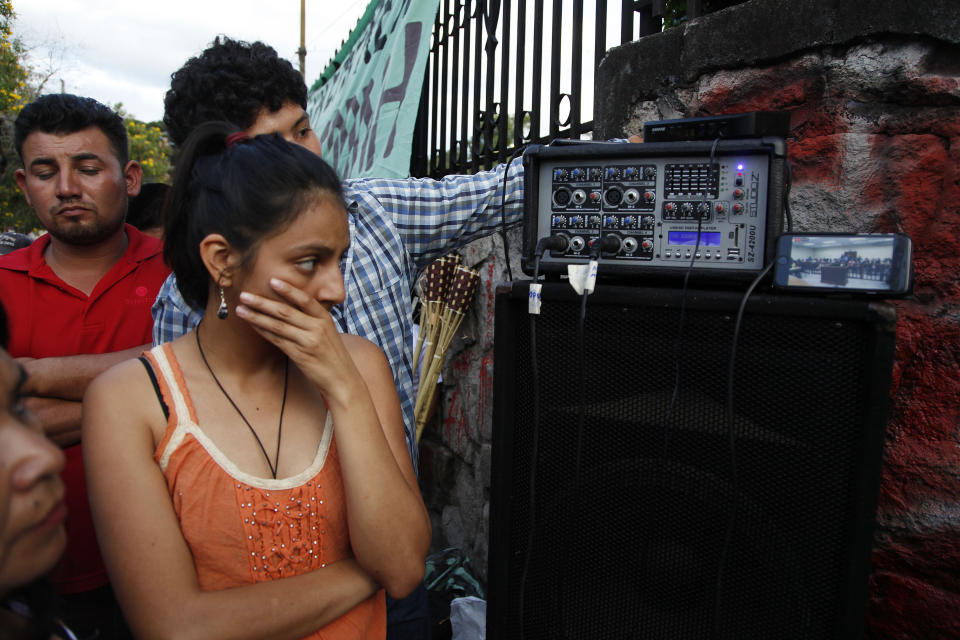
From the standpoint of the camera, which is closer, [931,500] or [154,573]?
[154,573]

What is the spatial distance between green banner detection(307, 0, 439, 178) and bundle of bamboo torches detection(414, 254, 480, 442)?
0.87 metres

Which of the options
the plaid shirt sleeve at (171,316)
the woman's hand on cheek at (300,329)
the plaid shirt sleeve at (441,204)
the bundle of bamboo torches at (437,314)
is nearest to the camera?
the woman's hand on cheek at (300,329)

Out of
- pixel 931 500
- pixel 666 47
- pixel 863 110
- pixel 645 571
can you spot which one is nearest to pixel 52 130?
pixel 666 47

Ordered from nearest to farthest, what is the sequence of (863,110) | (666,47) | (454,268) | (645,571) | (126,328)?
(645,571) → (863,110) → (666,47) → (126,328) → (454,268)

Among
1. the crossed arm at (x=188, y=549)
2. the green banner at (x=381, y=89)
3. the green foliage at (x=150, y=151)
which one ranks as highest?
the green foliage at (x=150, y=151)

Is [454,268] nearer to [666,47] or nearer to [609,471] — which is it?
[666,47]

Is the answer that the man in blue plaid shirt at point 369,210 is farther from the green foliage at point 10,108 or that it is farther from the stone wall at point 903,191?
the green foliage at point 10,108

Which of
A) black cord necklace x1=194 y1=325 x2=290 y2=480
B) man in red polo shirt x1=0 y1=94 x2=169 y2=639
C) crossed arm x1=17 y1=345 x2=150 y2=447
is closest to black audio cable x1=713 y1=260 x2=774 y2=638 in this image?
black cord necklace x1=194 y1=325 x2=290 y2=480

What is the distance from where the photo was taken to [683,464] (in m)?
1.10

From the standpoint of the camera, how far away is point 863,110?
56.8 inches

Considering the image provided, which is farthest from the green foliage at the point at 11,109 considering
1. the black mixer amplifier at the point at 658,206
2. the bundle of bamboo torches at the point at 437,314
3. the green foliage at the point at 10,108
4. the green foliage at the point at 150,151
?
the black mixer amplifier at the point at 658,206

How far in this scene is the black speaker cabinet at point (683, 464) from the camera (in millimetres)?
1013

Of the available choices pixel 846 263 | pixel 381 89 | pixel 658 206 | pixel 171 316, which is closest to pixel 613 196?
pixel 658 206

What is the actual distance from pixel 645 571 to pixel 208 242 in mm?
988
